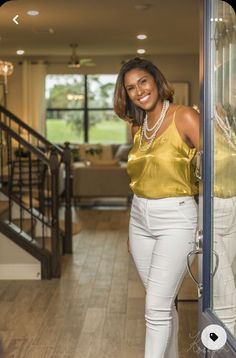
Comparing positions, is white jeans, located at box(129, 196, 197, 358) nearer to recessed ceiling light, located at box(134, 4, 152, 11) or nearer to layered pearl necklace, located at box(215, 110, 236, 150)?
layered pearl necklace, located at box(215, 110, 236, 150)

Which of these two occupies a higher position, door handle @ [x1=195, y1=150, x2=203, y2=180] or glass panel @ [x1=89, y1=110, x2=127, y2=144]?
glass panel @ [x1=89, y1=110, x2=127, y2=144]

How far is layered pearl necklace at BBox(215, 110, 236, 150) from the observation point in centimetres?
254

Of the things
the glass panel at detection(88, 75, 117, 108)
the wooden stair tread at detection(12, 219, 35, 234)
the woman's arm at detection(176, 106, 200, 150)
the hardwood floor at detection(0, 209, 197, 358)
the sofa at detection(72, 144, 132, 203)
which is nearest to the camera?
the woman's arm at detection(176, 106, 200, 150)

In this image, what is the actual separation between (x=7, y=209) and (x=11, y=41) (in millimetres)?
4491

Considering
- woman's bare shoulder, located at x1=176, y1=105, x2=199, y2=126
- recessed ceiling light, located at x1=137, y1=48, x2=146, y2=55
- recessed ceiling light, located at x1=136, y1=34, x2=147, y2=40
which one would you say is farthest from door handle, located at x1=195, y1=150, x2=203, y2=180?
recessed ceiling light, located at x1=137, y1=48, x2=146, y2=55

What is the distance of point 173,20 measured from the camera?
8141 mm

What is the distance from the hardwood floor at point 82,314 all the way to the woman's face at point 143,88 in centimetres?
158

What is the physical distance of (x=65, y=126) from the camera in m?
14.3

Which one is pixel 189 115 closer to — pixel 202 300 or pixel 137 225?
pixel 137 225

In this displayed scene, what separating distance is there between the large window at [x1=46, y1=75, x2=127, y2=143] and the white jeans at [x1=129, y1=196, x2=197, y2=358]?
11.3 m

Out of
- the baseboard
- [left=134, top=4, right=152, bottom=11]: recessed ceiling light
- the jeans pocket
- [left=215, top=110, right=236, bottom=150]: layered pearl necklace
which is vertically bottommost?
the baseboard

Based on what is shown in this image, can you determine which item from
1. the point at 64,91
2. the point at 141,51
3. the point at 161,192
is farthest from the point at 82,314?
the point at 64,91

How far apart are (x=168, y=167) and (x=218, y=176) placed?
0.79 ft

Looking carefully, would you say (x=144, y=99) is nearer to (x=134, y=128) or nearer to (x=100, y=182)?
(x=134, y=128)
